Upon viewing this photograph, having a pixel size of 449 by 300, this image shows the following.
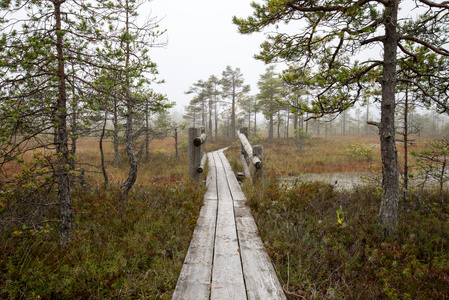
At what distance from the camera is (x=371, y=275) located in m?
2.85

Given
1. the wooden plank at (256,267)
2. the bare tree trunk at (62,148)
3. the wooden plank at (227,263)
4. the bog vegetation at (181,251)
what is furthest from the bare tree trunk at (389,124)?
the bare tree trunk at (62,148)

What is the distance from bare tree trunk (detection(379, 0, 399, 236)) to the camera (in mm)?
3561

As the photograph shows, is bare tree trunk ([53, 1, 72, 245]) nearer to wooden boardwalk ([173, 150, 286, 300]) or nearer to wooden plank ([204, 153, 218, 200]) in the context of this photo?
wooden boardwalk ([173, 150, 286, 300])

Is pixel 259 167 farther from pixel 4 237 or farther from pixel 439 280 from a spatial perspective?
pixel 4 237

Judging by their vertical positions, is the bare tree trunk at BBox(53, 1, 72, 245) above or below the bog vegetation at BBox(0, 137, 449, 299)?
above

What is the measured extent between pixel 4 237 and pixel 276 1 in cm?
564

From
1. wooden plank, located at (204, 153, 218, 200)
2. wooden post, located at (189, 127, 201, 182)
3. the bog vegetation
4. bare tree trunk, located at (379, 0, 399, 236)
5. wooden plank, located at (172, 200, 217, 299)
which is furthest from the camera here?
wooden post, located at (189, 127, 201, 182)

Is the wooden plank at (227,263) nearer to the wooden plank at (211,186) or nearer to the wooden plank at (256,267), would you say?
the wooden plank at (256,267)

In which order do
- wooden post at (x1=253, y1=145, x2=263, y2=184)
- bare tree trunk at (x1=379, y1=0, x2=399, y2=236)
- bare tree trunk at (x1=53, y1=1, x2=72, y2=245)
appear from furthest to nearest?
wooden post at (x1=253, y1=145, x2=263, y2=184), bare tree trunk at (x1=379, y1=0, x2=399, y2=236), bare tree trunk at (x1=53, y1=1, x2=72, y2=245)

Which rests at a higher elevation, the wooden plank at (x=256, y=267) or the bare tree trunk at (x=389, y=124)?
the bare tree trunk at (x=389, y=124)

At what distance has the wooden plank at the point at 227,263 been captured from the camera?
219 centimetres

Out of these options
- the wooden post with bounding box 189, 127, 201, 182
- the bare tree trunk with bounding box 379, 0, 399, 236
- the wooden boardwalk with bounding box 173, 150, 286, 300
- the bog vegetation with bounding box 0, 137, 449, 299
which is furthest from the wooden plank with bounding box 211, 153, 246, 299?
the bare tree trunk with bounding box 379, 0, 399, 236

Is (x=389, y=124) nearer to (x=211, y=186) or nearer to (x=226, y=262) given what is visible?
(x=226, y=262)

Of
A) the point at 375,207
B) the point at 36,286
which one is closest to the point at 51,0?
the point at 36,286
